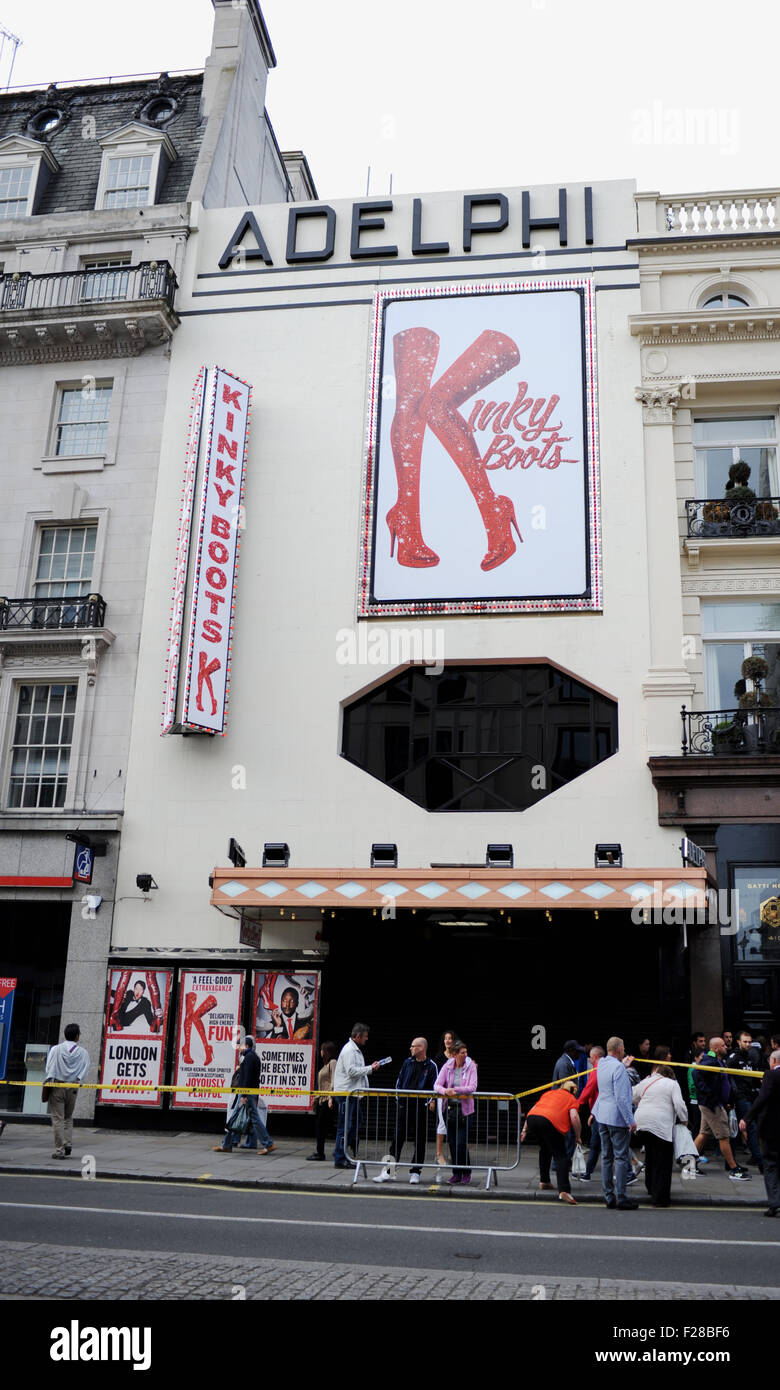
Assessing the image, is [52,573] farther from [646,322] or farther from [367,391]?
[646,322]

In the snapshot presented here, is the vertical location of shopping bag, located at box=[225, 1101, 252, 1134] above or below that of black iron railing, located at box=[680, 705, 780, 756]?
below

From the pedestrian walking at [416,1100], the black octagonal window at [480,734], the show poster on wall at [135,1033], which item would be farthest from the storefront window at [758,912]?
the show poster on wall at [135,1033]

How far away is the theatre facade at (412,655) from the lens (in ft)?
63.9

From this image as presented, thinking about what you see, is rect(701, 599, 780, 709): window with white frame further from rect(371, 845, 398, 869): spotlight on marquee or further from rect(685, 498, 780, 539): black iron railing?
rect(371, 845, 398, 869): spotlight on marquee

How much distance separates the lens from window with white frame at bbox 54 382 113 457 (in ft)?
79.7

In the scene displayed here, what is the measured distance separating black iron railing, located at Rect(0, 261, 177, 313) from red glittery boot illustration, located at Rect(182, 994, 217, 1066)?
14272 millimetres

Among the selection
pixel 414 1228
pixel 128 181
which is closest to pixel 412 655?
pixel 414 1228

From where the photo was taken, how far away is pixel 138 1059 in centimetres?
2022

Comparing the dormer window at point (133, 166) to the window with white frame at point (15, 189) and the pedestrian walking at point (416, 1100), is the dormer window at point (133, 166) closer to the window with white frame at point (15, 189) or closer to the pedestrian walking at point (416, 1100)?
the window with white frame at point (15, 189)

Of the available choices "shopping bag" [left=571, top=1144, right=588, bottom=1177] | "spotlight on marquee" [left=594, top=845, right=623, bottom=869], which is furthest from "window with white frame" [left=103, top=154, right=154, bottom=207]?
"shopping bag" [left=571, top=1144, right=588, bottom=1177]

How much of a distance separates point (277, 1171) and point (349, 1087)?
141 centimetres

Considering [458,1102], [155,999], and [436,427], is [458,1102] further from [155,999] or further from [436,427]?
[436,427]

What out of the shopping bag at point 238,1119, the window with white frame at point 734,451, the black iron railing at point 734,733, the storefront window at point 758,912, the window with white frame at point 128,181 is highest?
the window with white frame at point 128,181

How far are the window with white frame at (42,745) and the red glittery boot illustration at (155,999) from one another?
13.0 feet
